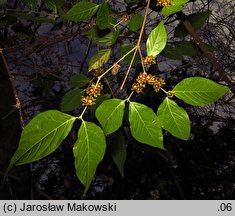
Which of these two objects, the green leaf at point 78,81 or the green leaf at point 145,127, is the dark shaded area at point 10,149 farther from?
the green leaf at point 145,127

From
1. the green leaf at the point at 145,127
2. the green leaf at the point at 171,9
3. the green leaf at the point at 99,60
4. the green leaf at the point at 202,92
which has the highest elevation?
the green leaf at the point at 171,9

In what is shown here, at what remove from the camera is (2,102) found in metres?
1.05

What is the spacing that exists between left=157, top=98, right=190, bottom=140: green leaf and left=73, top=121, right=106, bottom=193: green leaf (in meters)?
0.08

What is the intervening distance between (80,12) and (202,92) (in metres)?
0.22

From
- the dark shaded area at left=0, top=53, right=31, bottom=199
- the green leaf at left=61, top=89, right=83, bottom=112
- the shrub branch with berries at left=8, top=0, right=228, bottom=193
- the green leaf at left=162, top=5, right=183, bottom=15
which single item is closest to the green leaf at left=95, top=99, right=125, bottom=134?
the shrub branch with berries at left=8, top=0, right=228, bottom=193

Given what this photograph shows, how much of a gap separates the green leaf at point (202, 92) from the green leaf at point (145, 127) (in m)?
0.05

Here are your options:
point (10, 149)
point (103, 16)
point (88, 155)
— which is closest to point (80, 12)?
point (103, 16)

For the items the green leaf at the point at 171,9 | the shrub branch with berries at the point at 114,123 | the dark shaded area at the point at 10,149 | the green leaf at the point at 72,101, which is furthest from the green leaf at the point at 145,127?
the dark shaded area at the point at 10,149

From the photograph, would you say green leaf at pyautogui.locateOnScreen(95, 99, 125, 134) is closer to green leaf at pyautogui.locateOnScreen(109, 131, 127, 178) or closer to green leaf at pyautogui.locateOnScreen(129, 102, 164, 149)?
green leaf at pyautogui.locateOnScreen(129, 102, 164, 149)

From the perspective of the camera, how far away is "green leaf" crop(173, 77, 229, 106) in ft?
1.39

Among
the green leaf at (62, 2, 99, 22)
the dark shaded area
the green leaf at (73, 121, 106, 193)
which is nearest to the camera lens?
the green leaf at (73, 121, 106, 193)

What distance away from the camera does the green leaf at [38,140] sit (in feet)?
1.24

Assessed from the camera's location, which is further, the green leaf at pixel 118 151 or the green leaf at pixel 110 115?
the green leaf at pixel 118 151
